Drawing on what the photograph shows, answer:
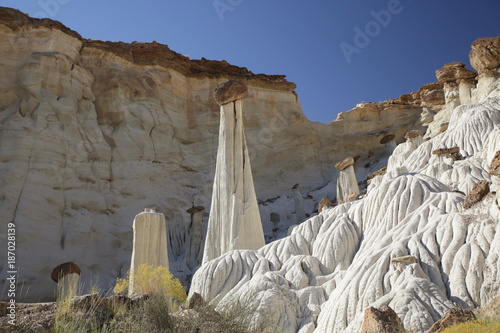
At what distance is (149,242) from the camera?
51.7ft

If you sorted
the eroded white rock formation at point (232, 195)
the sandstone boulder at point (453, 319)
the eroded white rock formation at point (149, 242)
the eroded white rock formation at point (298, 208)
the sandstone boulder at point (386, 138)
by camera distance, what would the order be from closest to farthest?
1. the sandstone boulder at point (453, 319)
2. the eroded white rock formation at point (149, 242)
3. the eroded white rock formation at point (232, 195)
4. the eroded white rock formation at point (298, 208)
5. the sandstone boulder at point (386, 138)

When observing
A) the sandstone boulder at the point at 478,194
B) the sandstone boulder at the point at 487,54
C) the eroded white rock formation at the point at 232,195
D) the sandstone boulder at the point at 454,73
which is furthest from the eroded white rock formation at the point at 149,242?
the sandstone boulder at the point at 454,73

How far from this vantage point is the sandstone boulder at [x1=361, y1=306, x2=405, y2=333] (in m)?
7.16

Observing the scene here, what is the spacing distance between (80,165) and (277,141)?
12960mm

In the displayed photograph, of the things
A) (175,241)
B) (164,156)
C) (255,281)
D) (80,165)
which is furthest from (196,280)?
(164,156)

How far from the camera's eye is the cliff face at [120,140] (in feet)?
83.1

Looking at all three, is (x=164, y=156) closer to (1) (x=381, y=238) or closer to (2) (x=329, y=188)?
(2) (x=329, y=188)

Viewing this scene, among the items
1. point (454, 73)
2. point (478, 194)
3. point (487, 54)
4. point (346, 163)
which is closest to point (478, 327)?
point (478, 194)

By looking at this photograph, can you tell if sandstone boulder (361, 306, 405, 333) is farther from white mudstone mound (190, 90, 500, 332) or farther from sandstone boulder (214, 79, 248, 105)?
sandstone boulder (214, 79, 248, 105)

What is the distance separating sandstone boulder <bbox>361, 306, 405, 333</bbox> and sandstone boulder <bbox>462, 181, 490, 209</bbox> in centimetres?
527

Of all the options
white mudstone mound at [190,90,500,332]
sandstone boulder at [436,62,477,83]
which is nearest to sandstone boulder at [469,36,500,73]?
sandstone boulder at [436,62,477,83]

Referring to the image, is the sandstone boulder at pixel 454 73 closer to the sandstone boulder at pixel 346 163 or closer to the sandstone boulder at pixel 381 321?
the sandstone boulder at pixel 346 163

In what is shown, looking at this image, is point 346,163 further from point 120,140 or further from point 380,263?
point 380,263

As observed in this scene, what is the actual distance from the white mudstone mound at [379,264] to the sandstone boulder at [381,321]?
796mm
